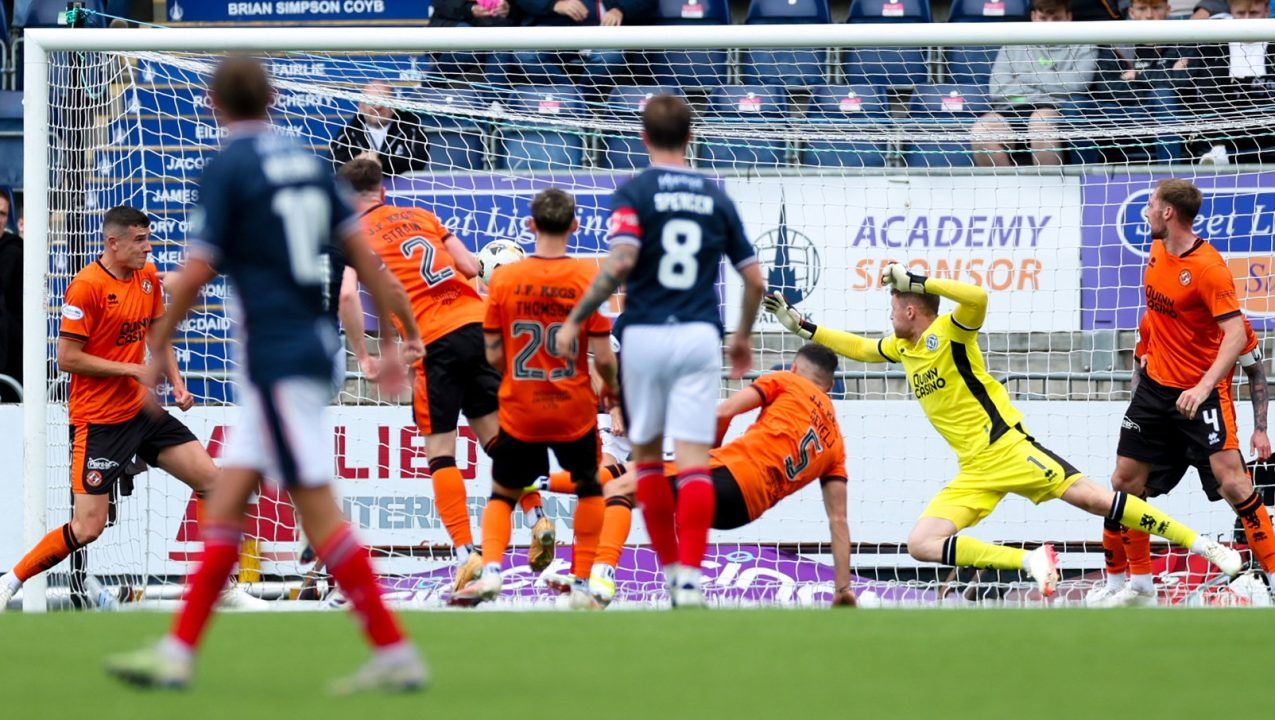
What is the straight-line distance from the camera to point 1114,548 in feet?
29.8

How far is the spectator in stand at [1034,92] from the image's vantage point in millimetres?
10391

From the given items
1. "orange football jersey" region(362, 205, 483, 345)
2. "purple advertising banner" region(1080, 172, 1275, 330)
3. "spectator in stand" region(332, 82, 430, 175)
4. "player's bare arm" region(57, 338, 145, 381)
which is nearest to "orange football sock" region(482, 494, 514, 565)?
"orange football jersey" region(362, 205, 483, 345)

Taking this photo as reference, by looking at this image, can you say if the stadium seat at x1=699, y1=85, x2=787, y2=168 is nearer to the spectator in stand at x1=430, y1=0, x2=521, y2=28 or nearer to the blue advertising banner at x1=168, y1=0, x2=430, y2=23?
the spectator in stand at x1=430, y1=0, x2=521, y2=28

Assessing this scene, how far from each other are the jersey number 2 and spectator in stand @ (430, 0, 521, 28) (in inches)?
330

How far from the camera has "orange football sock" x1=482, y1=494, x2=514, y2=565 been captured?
7.22 m

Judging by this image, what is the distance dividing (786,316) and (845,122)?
2.65 meters

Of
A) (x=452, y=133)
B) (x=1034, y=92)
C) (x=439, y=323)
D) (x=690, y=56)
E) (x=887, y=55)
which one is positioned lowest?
(x=439, y=323)

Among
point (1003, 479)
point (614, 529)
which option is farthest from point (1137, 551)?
point (614, 529)

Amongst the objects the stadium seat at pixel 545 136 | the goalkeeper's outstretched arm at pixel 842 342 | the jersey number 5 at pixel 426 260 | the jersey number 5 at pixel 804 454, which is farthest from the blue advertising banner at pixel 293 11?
the jersey number 5 at pixel 804 454

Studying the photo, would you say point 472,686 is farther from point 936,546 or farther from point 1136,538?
point 1136,538

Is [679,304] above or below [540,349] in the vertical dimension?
above

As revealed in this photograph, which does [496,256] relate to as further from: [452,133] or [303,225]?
[303,225]

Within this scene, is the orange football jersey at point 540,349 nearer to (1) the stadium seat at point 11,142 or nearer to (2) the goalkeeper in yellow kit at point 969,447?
(2) the goalkeeper in yellow kit at point 969,447

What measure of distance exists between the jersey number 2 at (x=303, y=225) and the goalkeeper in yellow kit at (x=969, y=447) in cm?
432
